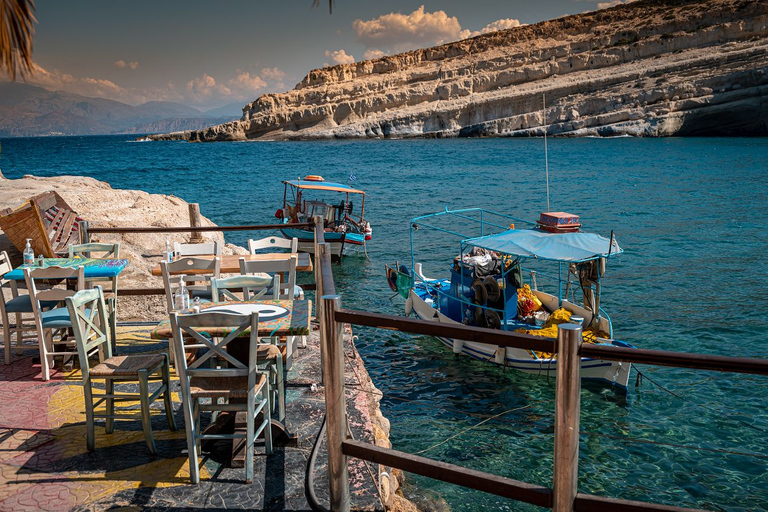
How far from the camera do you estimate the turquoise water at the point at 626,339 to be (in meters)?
7.94

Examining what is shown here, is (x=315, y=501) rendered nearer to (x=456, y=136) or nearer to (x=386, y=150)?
(x=386, y=150)

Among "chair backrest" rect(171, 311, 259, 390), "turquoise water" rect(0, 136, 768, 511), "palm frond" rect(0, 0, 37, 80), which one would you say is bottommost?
"turquoise water" rect(0, 136, 768, 511)

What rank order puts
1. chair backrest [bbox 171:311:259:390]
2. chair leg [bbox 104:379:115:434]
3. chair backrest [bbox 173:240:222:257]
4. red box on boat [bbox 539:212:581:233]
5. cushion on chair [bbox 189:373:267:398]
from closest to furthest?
chair backrest [bbox 171:311:259:390] → cushion on chair [bbox 189:373:267:398] → chair leg [bbox 104:379:115:434] → chair backrest [bbox 173:240:222:257] → red box on boat [bbox 539:212:581:233]

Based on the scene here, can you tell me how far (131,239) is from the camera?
12102 millimetres

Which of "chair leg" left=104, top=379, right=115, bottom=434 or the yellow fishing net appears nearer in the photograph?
"chair leg" left=104, top=379, right=115, bottom=434

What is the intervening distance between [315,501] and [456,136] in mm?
99847

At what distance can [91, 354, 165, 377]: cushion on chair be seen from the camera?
473 cm

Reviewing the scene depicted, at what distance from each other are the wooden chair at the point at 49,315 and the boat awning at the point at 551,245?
7.31 m

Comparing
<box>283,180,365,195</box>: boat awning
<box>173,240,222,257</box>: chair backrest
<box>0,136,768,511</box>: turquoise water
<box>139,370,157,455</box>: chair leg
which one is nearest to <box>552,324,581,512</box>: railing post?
<box>0,136,768,511</box>: turquoise water

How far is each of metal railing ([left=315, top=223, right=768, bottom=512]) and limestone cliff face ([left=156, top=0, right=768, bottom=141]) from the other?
278ft

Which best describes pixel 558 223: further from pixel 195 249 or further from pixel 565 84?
pixel 565 84

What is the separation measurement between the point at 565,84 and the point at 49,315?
95.1m

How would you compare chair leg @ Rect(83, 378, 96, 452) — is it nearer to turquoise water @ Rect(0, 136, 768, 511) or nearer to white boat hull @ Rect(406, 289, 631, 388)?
turquoise water @ Rect(0, 136, 768, 511)

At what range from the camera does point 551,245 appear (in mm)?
11148
